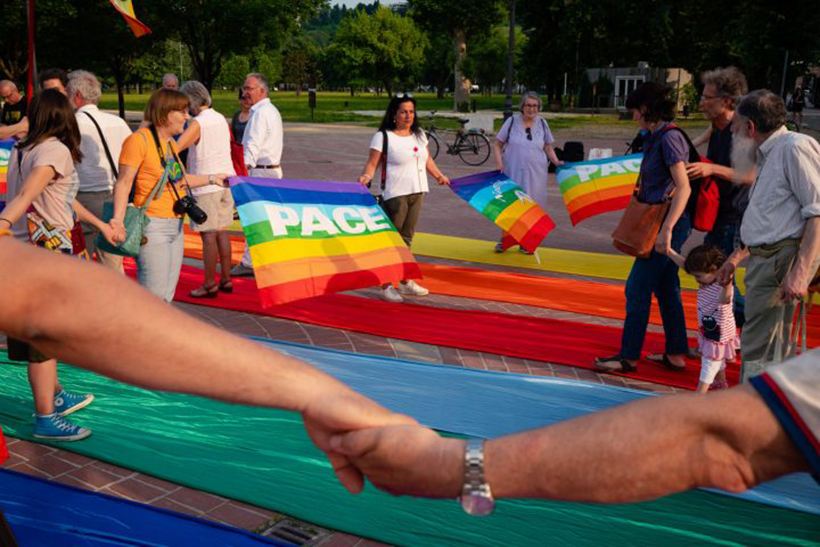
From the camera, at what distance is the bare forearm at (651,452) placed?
1.29 meters

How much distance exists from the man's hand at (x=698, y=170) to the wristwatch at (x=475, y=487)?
470 cm

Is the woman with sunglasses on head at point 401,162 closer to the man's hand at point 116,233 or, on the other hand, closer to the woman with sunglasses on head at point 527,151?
the woman with sunglasses on head at point 527,151

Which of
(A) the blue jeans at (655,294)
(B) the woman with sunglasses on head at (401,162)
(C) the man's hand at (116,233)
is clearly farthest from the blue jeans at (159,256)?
(A) the blue jeans at (655,294)

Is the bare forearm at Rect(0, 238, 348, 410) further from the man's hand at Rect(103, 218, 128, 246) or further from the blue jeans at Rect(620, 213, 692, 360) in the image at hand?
the blue jeans at Rect(620, 213, 692, 360)

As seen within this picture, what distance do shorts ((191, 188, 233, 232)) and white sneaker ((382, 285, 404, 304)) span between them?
1.74 metres

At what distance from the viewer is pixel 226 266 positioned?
27.0 feet

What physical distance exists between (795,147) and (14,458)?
4.64m

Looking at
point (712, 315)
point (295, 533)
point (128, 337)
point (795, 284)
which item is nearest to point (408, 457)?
point (128, 337)

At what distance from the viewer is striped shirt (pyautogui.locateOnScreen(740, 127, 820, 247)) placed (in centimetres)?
436

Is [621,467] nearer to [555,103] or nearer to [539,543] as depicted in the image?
[539,543]

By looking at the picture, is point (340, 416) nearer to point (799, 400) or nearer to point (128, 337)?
point (128, 337)

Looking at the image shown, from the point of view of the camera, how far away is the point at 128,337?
1.40 metres

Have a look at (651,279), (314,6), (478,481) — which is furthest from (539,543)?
(314,6)

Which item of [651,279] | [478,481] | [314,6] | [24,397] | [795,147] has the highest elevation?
[314,6]
